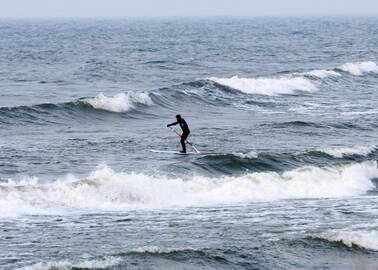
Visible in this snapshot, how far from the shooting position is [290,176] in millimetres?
26359

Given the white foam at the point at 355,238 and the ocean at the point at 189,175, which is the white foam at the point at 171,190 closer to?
the ocean at the point at 189,175

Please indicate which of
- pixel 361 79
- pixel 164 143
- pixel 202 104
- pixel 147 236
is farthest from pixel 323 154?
pixel 361 79

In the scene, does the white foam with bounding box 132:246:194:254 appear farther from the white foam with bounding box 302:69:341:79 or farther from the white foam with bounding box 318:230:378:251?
the white foam with bounding box 302:69:341:79

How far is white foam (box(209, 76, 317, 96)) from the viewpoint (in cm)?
5071

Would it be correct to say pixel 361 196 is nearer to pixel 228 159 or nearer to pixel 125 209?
pixel 228 159

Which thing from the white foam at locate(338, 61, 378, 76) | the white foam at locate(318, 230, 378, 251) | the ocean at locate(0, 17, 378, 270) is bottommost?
the white foam at locate(338, 61, 378, 76)

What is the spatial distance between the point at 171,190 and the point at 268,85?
29.4 meters

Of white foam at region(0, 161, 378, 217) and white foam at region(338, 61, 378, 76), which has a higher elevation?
white foam at region(0, 161, 378, 217)

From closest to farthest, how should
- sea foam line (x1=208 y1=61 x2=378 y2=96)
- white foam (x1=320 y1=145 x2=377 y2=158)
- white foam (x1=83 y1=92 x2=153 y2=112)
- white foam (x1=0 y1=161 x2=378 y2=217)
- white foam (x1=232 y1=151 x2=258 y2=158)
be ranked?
white foam (x1=0 y1=161 x2=378 y2=217)
white foam (x1=232 y1=151 x2=258 y2=158)
white foam (x1=320 y1=145 x2=377 y2=158)
white foam (x1=83 y1=92 x2=153 y2=112)
sea foam line (x1=208 y1=61 x2=378 y2=96)

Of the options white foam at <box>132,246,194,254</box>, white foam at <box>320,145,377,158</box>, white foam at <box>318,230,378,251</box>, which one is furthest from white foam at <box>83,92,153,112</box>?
white foam at <box>132,246,194,254</box>

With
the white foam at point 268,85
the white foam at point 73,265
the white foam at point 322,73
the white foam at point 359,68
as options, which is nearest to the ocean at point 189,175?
the white foam at point 73,265

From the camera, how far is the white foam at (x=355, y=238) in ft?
60.7

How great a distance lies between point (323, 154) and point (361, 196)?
493cm

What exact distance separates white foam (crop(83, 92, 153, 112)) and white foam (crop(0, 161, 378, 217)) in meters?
14.9
